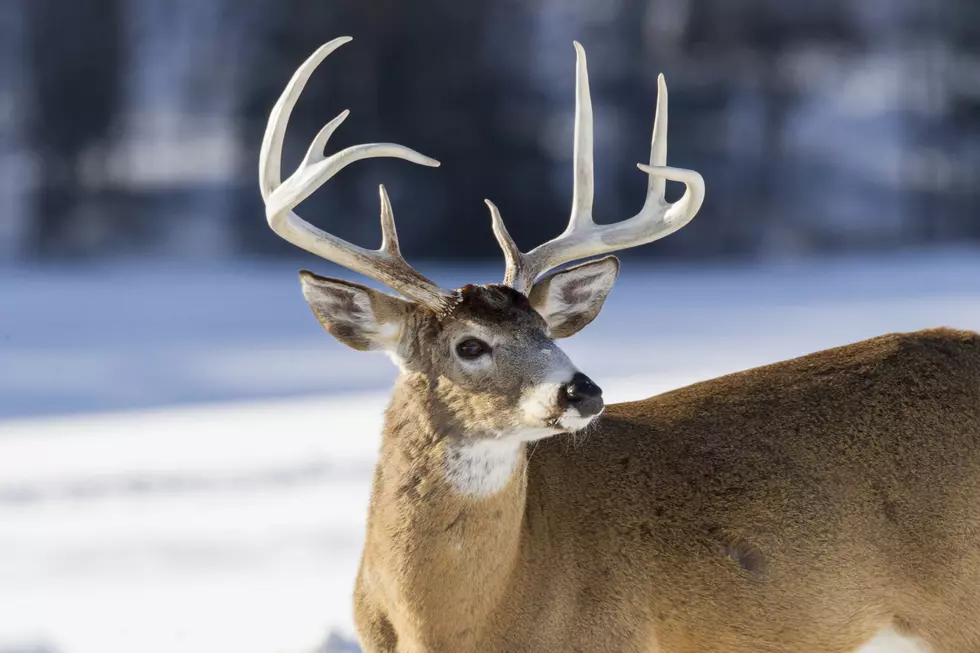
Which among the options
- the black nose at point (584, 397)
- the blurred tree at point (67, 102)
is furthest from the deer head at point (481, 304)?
the blurred tree at point (67, 102)

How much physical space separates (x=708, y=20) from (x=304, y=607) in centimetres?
2033

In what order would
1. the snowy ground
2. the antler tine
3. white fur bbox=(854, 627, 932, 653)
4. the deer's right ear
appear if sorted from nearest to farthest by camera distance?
the deer's right ear → white fur bbox=(854, 627, 932, 653) → the antler tine → the snowy ground

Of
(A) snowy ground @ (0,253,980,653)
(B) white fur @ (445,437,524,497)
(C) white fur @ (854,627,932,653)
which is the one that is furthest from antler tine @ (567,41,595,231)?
(A) snowy ground @ (0,253,980,653)

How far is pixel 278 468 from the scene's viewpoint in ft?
28.2

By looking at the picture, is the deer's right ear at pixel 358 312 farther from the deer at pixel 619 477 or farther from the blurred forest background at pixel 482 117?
the blurred forest background at pixel 482 117

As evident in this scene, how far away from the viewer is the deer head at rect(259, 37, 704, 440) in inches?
165

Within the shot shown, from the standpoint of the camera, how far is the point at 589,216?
15.6 ft

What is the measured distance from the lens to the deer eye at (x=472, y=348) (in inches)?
169

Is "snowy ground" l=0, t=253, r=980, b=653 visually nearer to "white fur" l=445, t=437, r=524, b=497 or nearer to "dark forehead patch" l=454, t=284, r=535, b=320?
"white fur" l=445, t=437, r=524, b=497

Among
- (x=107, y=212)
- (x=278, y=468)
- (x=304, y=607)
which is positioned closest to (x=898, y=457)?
(x=304, y=607)

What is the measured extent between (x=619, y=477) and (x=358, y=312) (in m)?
0.98

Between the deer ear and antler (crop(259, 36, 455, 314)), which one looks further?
the deer ear

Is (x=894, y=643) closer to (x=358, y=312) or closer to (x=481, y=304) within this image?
(x=481, y=304)

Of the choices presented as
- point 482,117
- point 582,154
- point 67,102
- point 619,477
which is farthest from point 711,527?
point 67,102
